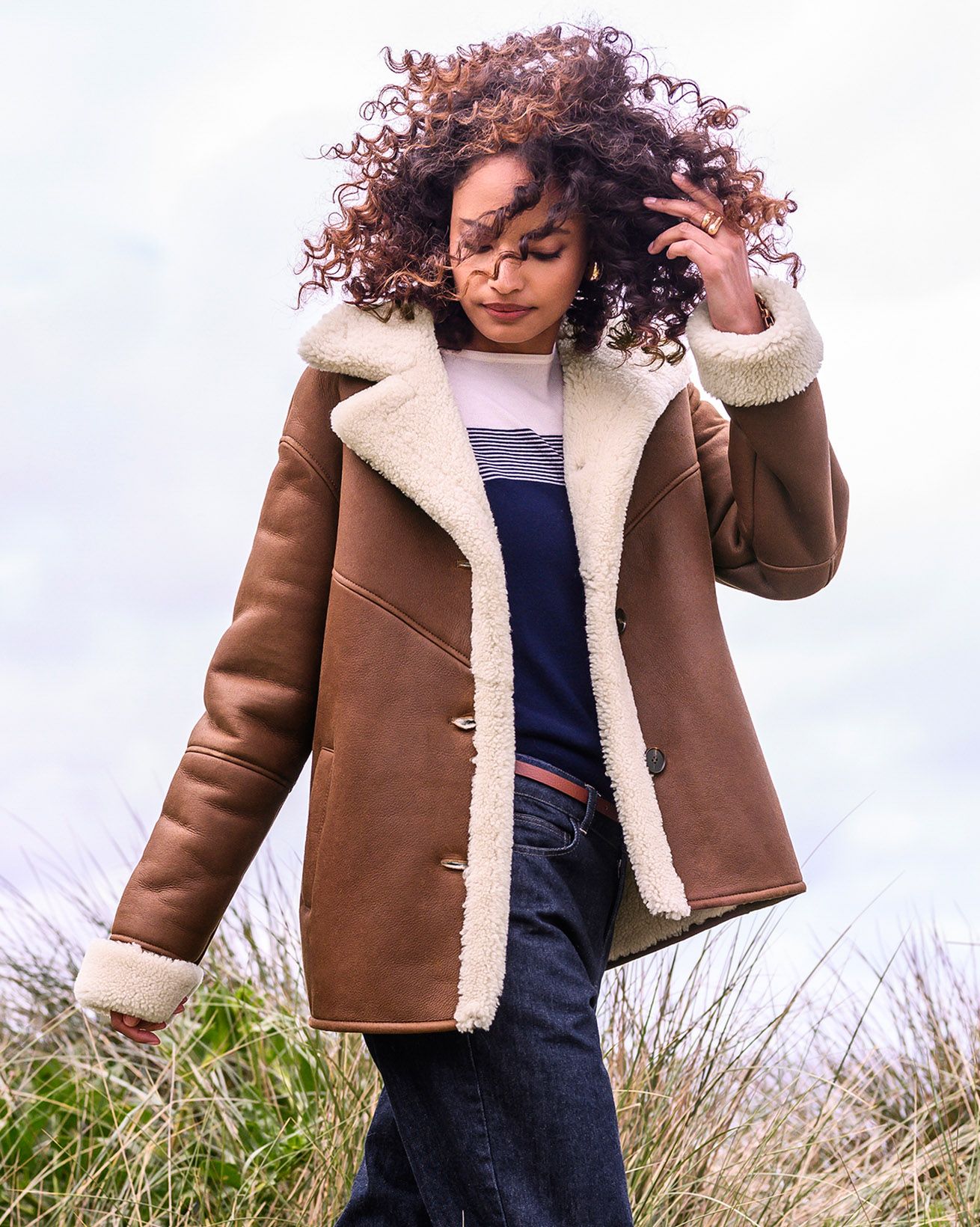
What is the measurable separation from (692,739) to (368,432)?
2.39ft

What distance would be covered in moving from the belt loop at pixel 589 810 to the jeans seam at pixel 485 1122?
1.16 feet

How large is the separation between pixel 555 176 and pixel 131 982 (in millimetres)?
1519

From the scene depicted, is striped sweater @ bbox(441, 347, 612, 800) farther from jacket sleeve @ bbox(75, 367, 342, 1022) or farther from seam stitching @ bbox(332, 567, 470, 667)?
jacket sleeve @ bbox(75, 367, 342, 1022)

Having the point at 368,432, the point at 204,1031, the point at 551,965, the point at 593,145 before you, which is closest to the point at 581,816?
the point at 551,965

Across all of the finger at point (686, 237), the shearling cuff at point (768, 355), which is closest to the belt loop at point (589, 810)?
the shearling cuff at point (768, 355)

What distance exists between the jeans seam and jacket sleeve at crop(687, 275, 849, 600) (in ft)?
3.23

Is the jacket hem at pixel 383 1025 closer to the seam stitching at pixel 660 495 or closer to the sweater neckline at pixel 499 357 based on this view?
the seam stitching at pixel 660 495

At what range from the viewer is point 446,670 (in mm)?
2197

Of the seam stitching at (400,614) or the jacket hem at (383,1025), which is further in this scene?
the seam stitching at (400,614)

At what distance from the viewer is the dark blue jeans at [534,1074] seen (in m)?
2.02

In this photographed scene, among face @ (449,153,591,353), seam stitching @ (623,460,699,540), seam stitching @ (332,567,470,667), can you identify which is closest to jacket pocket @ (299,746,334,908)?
seam stitching @ (332,567,470,667)

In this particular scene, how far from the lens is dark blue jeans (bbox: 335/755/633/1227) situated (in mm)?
2021

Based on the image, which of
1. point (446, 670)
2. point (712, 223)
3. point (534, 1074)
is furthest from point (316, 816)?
point (712, 223)

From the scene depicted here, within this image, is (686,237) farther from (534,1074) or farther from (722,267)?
(534,1074)
